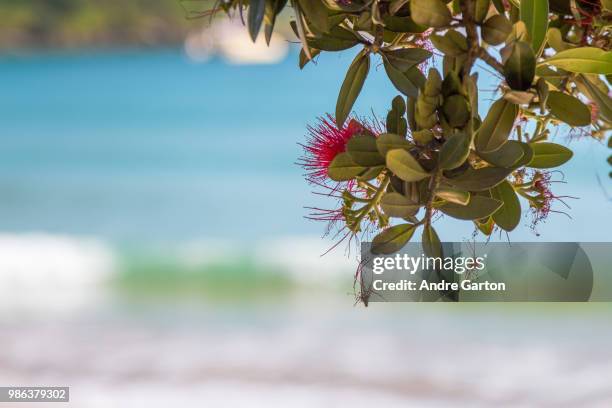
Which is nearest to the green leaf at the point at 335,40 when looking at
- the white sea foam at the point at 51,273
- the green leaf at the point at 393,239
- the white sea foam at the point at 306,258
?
the green leaf at the point at 393,239

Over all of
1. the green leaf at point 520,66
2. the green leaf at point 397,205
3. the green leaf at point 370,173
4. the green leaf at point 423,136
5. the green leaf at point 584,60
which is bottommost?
the green leaf at point 397,205

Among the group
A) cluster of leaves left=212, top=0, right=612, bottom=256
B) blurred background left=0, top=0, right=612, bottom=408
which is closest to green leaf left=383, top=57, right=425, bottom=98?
cluster of leaves left=212, top=0, right=612, bottom=256

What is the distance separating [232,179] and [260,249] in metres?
2.00

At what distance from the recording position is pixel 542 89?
0.35 m

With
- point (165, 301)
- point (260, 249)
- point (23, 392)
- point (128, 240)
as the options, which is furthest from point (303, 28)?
point (128, 240)

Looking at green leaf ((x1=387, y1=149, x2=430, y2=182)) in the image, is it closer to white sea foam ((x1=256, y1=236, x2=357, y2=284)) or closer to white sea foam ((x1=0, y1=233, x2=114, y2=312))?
white sea foam ((x1=256, y1=236, x2=357, y2=284))

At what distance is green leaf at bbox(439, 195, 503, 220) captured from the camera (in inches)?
14.3

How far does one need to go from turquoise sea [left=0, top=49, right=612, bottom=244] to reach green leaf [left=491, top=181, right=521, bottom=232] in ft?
17.0

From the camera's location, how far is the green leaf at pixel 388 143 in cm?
35

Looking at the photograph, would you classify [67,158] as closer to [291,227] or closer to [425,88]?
[291,227]

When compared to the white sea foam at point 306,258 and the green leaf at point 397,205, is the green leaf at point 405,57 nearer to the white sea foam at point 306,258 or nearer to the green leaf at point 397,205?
the green leaf at point 397,205

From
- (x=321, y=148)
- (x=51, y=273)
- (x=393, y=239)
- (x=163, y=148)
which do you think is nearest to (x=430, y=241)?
(x=393, y=239)

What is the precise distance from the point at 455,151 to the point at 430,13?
0.21ft

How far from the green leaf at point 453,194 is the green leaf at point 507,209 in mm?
52
